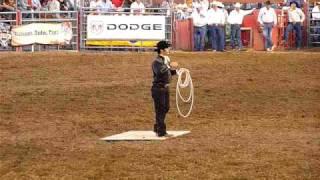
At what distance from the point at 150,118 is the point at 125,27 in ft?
34.3

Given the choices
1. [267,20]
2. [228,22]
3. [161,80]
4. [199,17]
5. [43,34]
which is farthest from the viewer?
[228,22]

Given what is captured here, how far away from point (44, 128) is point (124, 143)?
275 cm

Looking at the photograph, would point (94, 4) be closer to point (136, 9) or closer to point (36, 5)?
point (36, 5)

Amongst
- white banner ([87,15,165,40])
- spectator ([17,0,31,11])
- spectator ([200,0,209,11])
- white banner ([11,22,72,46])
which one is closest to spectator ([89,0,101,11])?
white banner ([87,15,165,40])

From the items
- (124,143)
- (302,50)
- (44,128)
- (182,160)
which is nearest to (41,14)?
(302,50)

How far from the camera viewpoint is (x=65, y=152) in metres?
13.2

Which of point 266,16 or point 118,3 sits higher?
point 118,3

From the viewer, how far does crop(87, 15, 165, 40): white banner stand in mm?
27406

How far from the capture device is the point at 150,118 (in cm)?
1752

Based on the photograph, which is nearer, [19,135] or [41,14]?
[19,135]

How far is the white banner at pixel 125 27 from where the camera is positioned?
27.4 m

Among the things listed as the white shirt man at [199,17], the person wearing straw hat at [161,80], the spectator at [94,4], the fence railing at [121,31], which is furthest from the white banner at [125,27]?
the person wearing straw hat at [161,80]

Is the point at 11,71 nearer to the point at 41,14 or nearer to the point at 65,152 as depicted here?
the point at 41,14

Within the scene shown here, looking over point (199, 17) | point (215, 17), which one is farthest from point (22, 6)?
point (215, 17)
